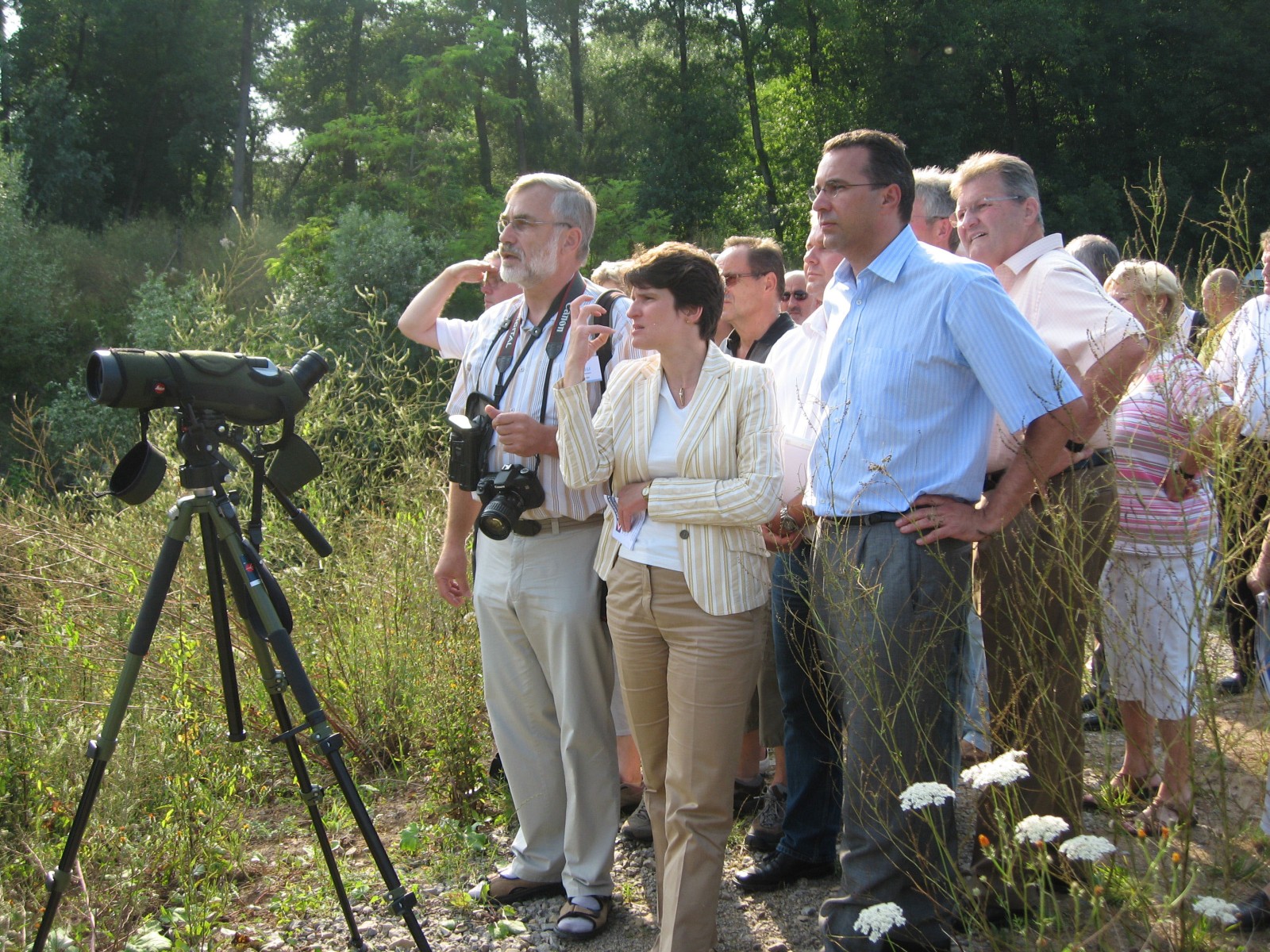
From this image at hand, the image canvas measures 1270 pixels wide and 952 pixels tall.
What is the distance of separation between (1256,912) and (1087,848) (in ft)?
3.80

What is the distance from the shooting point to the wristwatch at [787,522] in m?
3.30

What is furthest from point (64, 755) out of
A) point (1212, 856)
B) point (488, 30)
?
point (488, 30)

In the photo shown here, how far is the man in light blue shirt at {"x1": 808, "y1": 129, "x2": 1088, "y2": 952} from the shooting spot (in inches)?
104

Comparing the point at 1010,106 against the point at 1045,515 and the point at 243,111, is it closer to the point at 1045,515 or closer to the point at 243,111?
the point at 243,111

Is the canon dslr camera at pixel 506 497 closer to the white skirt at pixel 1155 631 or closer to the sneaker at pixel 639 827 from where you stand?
the sneaker at pixel 639 827

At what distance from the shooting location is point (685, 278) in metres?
3.07

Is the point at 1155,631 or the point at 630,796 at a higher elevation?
the point at 1155,631

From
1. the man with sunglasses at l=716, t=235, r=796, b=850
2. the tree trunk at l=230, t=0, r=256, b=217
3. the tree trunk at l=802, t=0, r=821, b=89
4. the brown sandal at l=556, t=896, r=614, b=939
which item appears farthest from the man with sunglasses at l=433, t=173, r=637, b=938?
the tree trunk at l=802, t=0, r=821, b=89

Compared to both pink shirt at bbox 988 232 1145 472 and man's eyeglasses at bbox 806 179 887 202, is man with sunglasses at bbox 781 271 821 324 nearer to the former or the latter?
pink shirt at bbox 988 232 1145 472

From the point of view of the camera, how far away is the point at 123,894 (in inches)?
130

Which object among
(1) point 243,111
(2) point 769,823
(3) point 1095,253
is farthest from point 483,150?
(2) point 769,823

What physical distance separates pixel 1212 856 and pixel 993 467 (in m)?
1.13

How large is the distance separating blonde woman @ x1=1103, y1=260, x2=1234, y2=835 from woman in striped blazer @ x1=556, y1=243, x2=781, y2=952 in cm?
96

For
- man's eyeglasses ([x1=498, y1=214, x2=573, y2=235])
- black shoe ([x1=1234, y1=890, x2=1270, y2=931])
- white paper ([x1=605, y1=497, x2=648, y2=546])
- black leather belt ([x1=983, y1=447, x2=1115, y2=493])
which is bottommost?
black shoe ([x1=1234, y1=890, x2=1270, y2=931])
